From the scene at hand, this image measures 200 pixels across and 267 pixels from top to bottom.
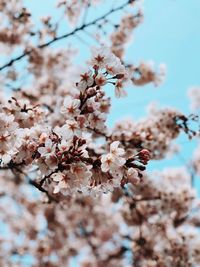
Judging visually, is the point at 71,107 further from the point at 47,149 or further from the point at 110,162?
the point at 110,162

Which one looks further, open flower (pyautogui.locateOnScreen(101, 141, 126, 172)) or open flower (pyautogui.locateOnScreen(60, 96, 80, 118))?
open flower (pyautogui.locateOnScreen(60, 96, 80, 118))

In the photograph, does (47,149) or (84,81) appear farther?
(84,81)

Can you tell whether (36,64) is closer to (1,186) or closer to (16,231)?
(1,186)

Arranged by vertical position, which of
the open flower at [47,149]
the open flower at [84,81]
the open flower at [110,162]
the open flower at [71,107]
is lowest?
the open flower at [110,162]

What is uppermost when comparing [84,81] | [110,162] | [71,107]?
[84,81]

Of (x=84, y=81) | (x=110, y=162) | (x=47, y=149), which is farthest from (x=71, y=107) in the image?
(x=110, y=162)

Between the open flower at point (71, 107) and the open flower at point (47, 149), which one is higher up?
the open flower at point (71, 107)

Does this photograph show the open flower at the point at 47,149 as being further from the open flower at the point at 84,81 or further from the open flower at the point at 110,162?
the open flower at the point at 84,81

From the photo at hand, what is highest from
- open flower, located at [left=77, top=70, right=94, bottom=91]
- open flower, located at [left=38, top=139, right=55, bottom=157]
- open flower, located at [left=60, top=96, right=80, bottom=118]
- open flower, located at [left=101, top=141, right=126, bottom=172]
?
open flower, located at [left=77, top=70, right=94, bottom=91]

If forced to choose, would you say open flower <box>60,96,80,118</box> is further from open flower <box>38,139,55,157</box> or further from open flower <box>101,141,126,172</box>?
open flower <box>101,141,126,172</box>

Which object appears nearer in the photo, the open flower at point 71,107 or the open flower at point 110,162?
the open flower at point 110,162

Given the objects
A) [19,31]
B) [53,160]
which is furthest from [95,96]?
[19,31]

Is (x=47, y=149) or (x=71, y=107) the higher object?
(x=71, y=107)

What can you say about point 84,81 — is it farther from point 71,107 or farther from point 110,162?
point 110,162
